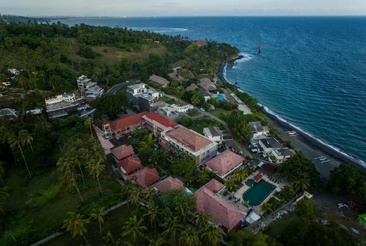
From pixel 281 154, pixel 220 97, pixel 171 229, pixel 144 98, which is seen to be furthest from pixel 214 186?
pixel 220 97

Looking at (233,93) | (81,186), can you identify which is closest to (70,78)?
(81,186)

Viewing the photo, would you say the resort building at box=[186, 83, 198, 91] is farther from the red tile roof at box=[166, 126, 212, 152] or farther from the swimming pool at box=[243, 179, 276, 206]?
the swimming pool at box=[243, 179, 276, 206]

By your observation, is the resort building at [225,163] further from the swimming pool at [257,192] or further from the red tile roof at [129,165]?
the red tile roof at [129,165]

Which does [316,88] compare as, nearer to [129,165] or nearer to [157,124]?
[157,124]

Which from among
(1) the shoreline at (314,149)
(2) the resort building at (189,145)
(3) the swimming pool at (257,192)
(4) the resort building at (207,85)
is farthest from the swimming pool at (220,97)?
(3) the swimming pool at (257,192)

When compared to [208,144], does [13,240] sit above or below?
below

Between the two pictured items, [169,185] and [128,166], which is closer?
[169,185]

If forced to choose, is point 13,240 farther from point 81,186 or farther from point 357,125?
point 357,125
